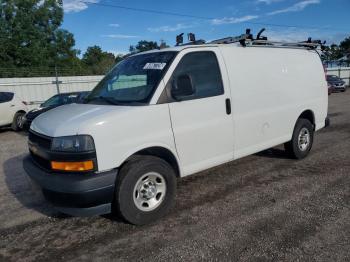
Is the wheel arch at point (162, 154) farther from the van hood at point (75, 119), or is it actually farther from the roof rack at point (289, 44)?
the roof rack at point (289, 44)

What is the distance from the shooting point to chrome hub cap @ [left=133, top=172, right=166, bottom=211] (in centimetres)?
399

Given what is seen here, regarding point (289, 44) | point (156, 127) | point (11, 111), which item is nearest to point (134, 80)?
point (156, 127)

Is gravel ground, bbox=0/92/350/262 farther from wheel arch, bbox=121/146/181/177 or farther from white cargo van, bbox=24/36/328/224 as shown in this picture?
wheel arch, bbox=121/146/181/177

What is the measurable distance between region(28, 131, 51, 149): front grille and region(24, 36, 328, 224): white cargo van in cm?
1

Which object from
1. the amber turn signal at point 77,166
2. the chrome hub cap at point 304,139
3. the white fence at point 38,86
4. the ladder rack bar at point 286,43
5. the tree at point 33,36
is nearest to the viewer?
the amber turn signal at point 77,166

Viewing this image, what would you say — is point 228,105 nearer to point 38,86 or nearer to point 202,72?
point 202,72

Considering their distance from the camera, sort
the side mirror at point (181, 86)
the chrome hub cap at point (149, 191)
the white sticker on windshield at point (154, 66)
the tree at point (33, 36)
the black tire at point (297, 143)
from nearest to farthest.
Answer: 1. the chrome hub cap at point (149, 191)
2. the side mirror at point (181, 86)
3. the white sticker on windshield at point (154, 66)
4. the black tire at point (297, 143)
5. the tree at point (33, 36)

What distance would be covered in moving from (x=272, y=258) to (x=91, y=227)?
209 centimetres

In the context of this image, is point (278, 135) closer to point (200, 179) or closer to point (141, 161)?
point (200, 179)

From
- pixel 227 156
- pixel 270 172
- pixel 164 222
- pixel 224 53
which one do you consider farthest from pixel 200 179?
pixel 224 53

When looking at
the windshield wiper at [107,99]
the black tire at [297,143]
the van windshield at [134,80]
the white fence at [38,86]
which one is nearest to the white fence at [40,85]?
the white fence at [38,86]

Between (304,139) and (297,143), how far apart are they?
348mm

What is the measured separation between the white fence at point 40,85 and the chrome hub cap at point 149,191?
51.4 feet

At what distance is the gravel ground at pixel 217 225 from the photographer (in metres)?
3.46
